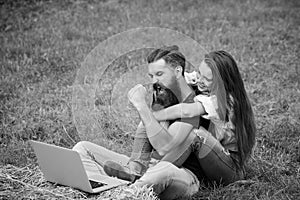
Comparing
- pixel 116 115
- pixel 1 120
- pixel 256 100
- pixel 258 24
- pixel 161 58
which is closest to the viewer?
pixel 161 58

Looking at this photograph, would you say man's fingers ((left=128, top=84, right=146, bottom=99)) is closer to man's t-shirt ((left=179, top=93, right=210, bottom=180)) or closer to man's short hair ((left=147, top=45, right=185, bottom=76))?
man's short hair ((left=147, top=45, right=185, bottom=76))

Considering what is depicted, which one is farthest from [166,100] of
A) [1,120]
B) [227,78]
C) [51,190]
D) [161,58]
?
[1,120]

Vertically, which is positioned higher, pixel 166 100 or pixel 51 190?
pixel 166 100

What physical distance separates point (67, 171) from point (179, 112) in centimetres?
67

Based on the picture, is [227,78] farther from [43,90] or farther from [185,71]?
[43,90]

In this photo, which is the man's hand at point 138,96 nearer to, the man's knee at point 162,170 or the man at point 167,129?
the man at point 167,129

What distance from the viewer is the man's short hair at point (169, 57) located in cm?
275

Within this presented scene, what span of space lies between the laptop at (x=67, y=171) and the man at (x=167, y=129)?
0.62 feet

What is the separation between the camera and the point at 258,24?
7324 mm

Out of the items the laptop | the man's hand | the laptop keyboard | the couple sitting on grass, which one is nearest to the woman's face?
the couple sitting on grass

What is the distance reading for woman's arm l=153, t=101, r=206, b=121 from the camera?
2789 mm

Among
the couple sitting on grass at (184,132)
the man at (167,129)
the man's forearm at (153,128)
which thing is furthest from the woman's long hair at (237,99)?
the man's forearm at (153,128)

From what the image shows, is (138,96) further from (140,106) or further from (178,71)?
(178,71)

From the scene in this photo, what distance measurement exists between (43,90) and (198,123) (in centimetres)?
265
